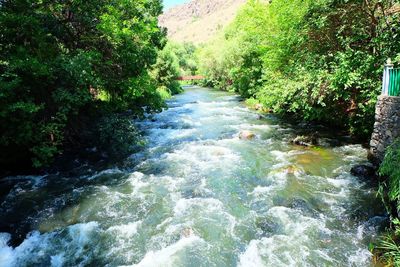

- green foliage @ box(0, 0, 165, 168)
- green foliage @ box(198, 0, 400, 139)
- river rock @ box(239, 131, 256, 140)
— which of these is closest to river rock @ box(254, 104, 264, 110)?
green foliage @ box(198, 0, 400, 139)

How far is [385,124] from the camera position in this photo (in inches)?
372

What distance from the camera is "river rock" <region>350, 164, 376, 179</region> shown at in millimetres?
10781

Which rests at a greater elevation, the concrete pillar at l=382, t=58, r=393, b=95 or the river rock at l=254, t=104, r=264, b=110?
the concrete pillar at l=382, t=58, r=393, b=95

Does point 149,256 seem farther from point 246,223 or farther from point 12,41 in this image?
point 12,41

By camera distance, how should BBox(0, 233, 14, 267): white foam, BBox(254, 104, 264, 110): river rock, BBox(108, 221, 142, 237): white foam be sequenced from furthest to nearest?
BBox(254, 104, 264, 110): river rock → BBox(108, 221, 142, 237): white foam → BBox(0, 233, 14, 267): white foam

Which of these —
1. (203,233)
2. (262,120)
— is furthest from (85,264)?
(262,120)

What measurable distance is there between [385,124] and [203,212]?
20.5ft

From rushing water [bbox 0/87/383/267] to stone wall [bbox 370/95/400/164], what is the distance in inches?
54.0

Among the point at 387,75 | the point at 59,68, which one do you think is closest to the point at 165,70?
the point at 59,68

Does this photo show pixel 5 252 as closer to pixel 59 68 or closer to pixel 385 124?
pixel 59 68

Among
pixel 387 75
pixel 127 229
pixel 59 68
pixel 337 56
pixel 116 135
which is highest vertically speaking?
pixel 59 68

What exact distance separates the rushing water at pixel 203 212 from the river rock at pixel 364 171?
0.37 metres

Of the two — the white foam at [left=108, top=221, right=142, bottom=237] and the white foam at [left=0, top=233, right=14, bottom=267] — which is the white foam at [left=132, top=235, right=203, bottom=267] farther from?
the white foam at [left=0, top=233, right=14, bottom=267]

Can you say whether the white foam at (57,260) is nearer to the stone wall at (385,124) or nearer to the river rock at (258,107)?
the stone wall at (385,124)
